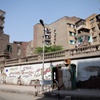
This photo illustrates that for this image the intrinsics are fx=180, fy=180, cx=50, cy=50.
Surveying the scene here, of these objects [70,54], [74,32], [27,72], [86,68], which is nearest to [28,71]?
[27,72]

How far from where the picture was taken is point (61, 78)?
54.4 ft

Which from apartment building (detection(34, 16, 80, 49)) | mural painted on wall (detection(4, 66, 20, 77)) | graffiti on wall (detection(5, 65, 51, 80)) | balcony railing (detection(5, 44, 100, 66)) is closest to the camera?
balcony railing (detection(5, 44, 100, 66))

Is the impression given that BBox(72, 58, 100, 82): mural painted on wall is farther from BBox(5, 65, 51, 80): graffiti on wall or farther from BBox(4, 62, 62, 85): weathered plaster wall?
BBox(5, 65, 51, 80): graffiti on wall

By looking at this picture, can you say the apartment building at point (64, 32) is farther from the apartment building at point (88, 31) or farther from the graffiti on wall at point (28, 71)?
the graffiti on wall at point (28, 71)

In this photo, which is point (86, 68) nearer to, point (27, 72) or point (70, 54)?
point (70, 54)

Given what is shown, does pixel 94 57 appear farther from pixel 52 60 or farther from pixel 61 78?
pixel 52 60

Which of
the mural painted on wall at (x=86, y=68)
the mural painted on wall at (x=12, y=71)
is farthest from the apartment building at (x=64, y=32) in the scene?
the mural painted on wall at (x=86, y=68)

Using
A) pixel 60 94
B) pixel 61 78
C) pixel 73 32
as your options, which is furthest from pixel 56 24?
pixel 60 94

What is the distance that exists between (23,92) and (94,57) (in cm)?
699

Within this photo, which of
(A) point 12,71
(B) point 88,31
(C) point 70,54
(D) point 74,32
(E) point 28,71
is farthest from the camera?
(D) point 74,32

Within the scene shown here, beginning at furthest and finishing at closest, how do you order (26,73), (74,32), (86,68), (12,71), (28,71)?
(74,32)
(12,71)
(26,73)
(28,71)
(86,68)

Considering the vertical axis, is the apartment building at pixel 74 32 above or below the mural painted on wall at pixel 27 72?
above

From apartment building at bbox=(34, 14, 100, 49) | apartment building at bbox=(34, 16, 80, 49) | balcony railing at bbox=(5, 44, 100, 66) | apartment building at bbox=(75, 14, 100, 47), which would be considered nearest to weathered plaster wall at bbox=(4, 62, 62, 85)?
balcony railing at bbox=(5, 44, 100, 66)

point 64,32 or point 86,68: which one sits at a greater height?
point 64,32
